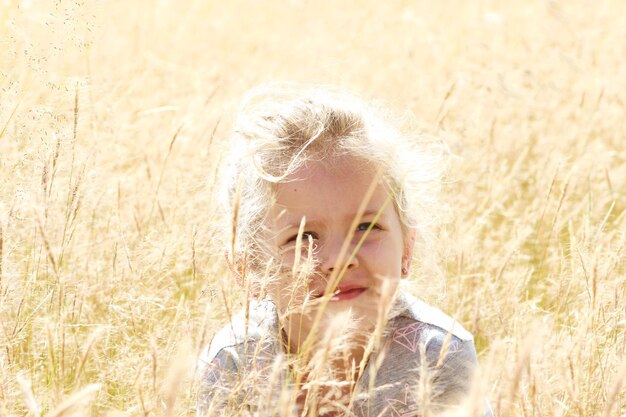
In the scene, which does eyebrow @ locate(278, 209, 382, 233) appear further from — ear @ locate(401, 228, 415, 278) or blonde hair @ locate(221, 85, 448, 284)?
ear @ locate(401, 228, 415, 278)

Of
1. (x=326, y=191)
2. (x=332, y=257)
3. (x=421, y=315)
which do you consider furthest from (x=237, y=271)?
(x=421, y=315)

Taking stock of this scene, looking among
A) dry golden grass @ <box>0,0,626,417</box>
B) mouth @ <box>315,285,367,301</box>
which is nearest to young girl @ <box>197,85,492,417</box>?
mouth @ <box>315,285,367,301</box>

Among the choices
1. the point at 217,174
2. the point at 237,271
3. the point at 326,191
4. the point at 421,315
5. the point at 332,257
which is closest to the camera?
the point at 237,271

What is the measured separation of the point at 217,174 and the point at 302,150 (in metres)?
0.41

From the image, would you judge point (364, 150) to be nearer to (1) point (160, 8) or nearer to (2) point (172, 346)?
(2) point (172, 346)

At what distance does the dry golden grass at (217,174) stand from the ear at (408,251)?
0.44 feet

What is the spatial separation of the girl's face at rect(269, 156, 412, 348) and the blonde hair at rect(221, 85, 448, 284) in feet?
0.14

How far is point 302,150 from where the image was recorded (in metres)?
2.16

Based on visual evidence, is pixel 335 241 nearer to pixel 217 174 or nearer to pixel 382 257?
pixel 382 257

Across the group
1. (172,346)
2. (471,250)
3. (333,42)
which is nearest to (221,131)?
(471,250)

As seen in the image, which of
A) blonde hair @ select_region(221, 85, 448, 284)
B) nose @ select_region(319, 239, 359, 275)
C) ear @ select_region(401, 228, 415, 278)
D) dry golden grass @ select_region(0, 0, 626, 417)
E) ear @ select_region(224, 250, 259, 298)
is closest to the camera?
ear @ select_region(224, 250, 259, 298)

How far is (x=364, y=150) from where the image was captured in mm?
2232

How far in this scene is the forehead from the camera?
2061 mm

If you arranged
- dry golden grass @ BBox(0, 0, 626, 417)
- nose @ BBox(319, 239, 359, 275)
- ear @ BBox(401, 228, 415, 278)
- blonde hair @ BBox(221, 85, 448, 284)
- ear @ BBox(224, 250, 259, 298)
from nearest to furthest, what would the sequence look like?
ear @ BBox(224, 250, 259, 298), dry golden grass @ BBox(0, 0, 626, 417), nose @ BBox(319, 239, 359, 275), blonde hair @ BBox(221, 85, 448, 284), ear @ BBox(401, 228, 415, 278)
